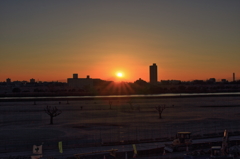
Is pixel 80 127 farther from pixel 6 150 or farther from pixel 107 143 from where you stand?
pixel 6 150

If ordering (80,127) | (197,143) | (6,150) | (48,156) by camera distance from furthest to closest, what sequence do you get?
1. (80,127)
2. (197,143)
3. (6,150)
4. (48,156)

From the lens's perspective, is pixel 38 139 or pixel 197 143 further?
pixel 38 139

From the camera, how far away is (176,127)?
34.9 metres

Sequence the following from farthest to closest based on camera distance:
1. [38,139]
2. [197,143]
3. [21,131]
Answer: [21,131], [38,139], [197,143]

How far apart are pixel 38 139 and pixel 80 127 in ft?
26.9

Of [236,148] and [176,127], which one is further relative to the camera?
[176,127]

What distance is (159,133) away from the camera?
31000mm

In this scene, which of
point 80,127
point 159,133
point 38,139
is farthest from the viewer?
point 80,127

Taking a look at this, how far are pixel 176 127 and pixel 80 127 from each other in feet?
36.3

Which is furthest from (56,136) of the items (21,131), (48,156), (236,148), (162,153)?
(236,148)

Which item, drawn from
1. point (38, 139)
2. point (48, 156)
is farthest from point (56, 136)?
point (48, 156)

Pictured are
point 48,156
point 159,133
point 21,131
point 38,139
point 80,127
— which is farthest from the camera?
point 80,127

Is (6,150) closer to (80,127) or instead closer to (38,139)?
(38,139)

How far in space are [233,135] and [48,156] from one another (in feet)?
58.4
